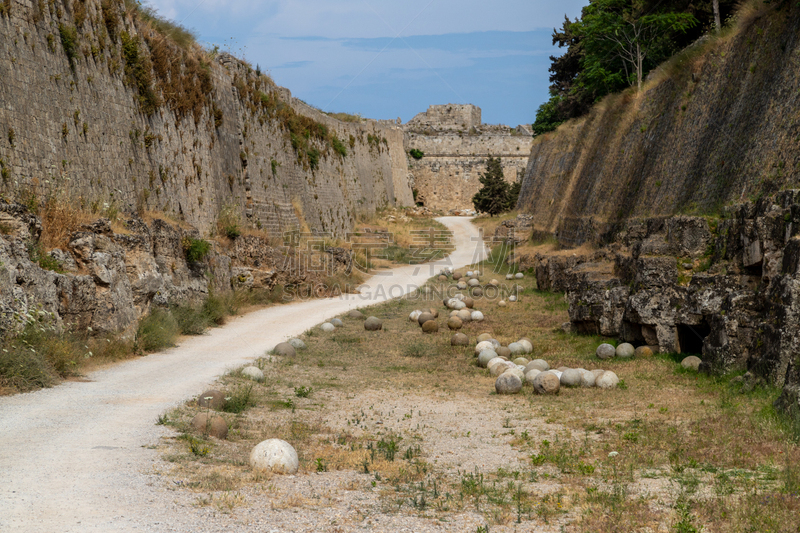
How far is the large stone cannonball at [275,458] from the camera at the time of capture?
6457mm

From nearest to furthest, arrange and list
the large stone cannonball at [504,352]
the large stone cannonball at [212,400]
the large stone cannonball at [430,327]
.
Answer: the large stone cannonball at [212,400] < the large stone cannonball at [504,352] < the large stone cannonball at [430,327]

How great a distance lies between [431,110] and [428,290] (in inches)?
1955

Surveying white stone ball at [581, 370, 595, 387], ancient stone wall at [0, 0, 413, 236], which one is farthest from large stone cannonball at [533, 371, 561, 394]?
ancient stone wall at [0, 0, 413, 236]

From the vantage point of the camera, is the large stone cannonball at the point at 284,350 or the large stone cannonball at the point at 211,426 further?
the large stone cannonball at the point at 284,350

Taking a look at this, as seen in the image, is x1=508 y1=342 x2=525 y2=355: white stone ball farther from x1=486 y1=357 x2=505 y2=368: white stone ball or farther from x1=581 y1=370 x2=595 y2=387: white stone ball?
x1=581 y1=370 x2=595 y2=387: white stone ball

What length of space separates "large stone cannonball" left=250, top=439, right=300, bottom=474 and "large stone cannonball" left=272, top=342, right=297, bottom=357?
Result: 6.66 metres

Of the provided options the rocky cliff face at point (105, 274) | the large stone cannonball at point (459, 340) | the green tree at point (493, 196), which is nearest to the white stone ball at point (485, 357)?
the large stone cannonball at point (459, 340)

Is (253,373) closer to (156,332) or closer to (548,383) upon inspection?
(156,332)

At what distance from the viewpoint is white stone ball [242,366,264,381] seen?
11047 millimetres

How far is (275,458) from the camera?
6500mm

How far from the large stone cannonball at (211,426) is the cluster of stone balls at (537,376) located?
4646 mm

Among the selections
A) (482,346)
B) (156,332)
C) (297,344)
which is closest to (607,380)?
(482,346)

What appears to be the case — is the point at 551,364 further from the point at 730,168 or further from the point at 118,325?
the point at 118,325

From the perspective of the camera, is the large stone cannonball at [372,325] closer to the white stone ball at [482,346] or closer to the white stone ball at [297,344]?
the white stone ball at [297,344]
